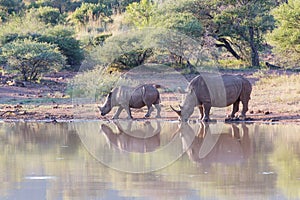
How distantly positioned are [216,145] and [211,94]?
4.42 m

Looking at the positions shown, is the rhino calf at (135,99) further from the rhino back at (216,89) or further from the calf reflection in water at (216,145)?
the calf reflection in water at (216,145)

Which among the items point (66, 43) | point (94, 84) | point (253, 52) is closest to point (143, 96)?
point (94, 84)

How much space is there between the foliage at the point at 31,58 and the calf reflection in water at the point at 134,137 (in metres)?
10.1

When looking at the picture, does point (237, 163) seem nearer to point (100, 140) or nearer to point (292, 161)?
point (292, 161)

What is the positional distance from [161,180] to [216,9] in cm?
2526

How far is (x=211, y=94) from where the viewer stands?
61.9ft

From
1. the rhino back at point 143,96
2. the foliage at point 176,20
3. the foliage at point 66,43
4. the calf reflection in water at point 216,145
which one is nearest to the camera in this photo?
the calf reflection in water at point 216,145

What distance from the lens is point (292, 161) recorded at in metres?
12.3

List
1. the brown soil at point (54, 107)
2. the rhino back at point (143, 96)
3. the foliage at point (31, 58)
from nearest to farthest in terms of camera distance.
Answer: the brown soil at point (54, 107) → the rhino back at point (143, 96) → the foliage at point (31, 58)

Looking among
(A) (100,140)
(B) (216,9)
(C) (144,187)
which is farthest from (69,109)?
(B) (216,9)

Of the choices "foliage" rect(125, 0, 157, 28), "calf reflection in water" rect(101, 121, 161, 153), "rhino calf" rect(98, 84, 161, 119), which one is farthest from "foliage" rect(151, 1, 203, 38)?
"calf reflection in water" rect(101, 121, 161, 153)

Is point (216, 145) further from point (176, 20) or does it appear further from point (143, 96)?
point (176, 20)

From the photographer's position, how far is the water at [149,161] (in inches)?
390

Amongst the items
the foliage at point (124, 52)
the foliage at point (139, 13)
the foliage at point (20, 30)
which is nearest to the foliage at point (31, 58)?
the foliage at point (124, 52)
